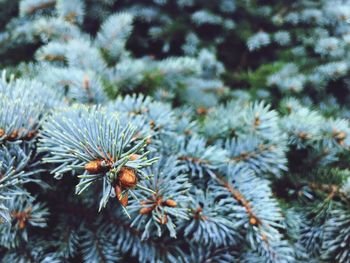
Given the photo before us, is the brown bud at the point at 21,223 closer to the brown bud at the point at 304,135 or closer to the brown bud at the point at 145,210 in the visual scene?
the brown bud at the point at 145,210

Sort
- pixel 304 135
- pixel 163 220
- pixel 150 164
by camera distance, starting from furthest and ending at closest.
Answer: pixel 304 135 → pixel 163 220 → pixel 150 164

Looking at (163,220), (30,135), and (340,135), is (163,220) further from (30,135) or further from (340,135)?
(340,135)

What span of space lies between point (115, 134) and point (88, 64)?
0.62 meters

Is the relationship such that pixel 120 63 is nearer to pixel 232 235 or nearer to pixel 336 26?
pixel 232 235

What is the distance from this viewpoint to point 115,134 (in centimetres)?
52

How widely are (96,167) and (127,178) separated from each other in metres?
0.05

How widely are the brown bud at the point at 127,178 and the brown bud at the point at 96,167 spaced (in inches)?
1.1

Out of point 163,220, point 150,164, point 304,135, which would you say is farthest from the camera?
point 304,135

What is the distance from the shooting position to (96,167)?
0.49m

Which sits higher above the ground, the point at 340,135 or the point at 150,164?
the point at 150,164

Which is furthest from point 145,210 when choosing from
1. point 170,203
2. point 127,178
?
point 127,178

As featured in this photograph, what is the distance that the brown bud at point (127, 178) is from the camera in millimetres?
476

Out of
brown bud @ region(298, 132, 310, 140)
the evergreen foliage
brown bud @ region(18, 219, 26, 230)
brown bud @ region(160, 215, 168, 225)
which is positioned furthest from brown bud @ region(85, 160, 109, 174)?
brown bud @ region(298, 132, 310, 140)

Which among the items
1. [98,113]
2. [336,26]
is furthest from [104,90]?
[336,26]
